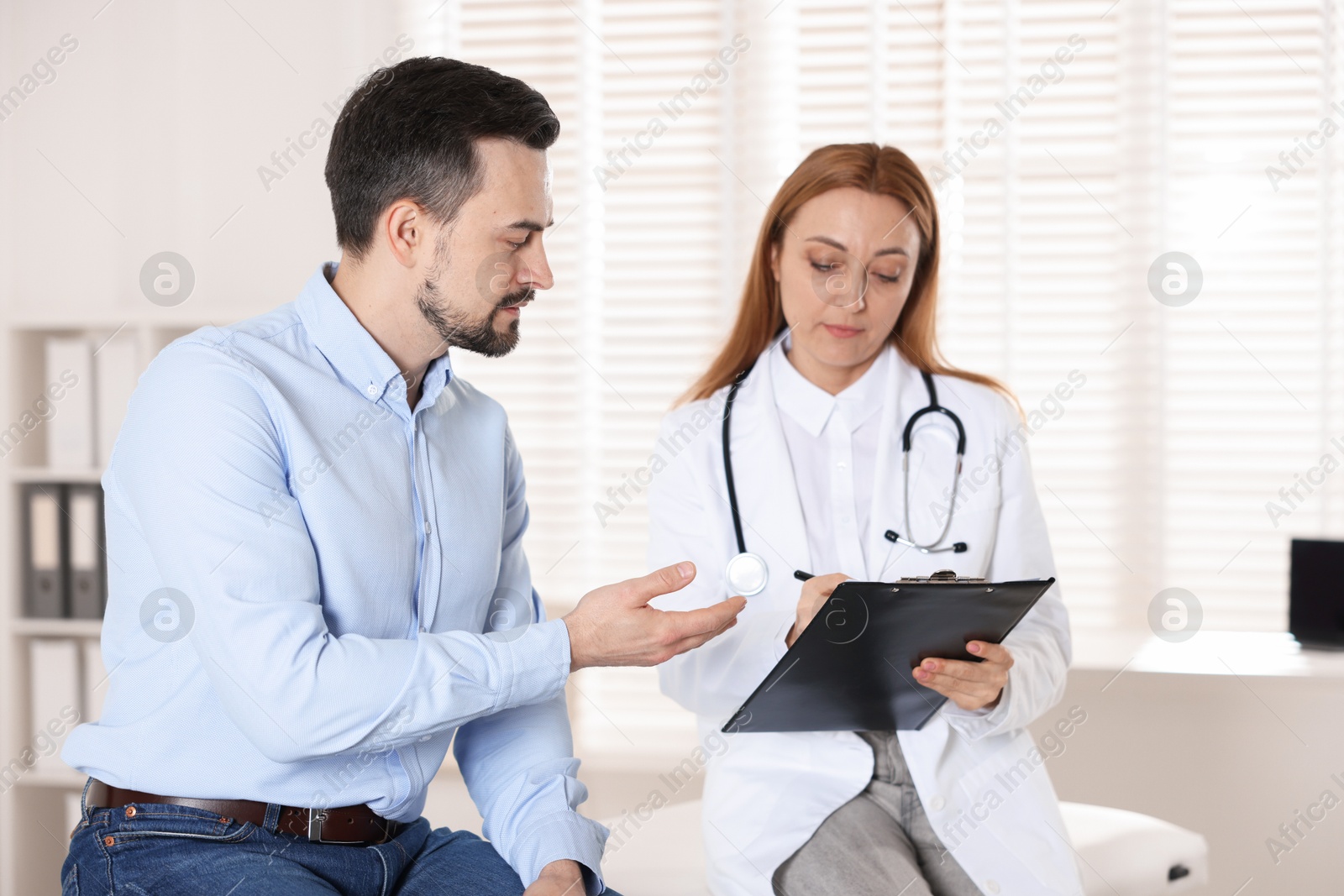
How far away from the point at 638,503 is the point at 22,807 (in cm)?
184

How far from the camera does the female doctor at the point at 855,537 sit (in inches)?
61.7

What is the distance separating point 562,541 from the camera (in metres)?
3.14

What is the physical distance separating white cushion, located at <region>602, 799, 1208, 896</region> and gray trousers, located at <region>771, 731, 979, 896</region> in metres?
0.24

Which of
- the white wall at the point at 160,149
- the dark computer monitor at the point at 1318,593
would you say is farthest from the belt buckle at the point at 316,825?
the dark computer monitor at the point at 1318,593

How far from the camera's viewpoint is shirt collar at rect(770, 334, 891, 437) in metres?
1.86

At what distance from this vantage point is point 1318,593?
104 inches

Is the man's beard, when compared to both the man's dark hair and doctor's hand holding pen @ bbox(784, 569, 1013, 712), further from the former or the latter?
doctor's hand holding pen @ bbox(784, 569, 1013, 712)

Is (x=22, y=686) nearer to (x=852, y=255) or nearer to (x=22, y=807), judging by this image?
(x=22, y=807)

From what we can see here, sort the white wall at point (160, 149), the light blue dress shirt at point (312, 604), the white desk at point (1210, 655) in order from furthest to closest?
the white wall at point (160, 149)
the white desk at point (1210, 655)
the light blue dress shirt at point (312, 604)

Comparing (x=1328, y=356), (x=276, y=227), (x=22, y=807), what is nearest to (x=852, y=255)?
(x=1328, y=356)

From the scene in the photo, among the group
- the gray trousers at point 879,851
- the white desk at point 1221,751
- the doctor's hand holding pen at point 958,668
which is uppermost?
the doctor's hand holding pen at point 958,668

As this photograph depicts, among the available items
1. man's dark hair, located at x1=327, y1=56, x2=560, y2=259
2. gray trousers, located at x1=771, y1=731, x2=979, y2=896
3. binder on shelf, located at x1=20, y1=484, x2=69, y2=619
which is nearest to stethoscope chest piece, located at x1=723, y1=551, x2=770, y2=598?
gray trousers, located at x1=771, y1=731, x2=979, y2=896

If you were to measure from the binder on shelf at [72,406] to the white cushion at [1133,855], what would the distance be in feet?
8.22

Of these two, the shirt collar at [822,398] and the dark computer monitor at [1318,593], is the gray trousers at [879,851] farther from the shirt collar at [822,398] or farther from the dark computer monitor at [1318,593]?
the dark computer monitor at [1318,593]
